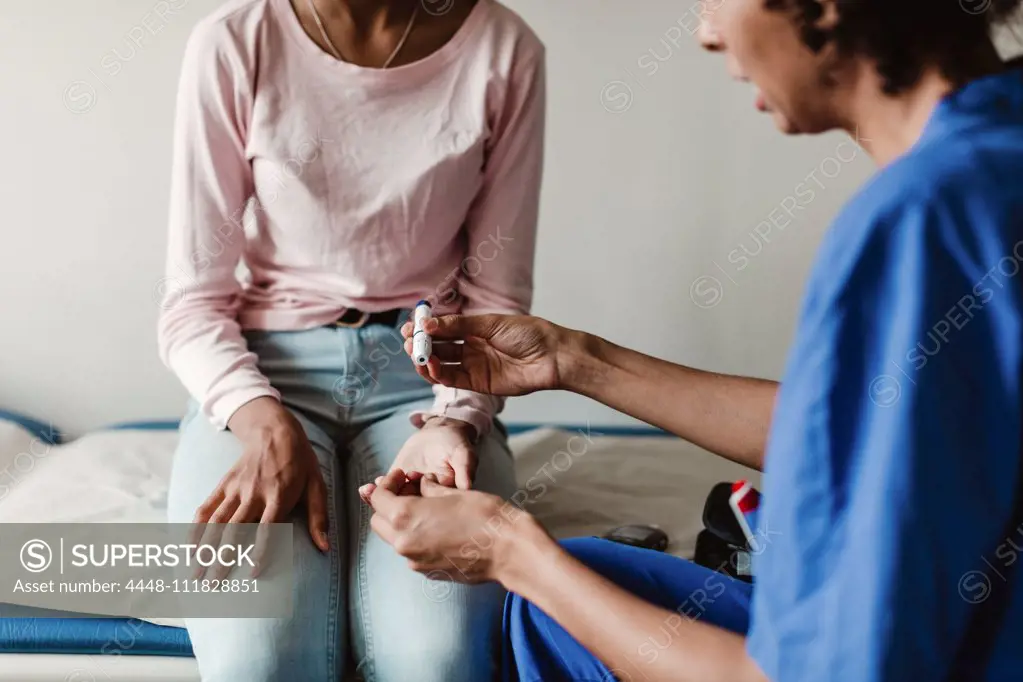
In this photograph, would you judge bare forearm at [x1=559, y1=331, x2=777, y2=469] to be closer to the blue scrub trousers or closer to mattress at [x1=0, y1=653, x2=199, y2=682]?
the blue scrub trousers

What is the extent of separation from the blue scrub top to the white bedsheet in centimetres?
69

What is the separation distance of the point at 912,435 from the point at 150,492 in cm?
107

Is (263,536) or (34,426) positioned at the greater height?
(263,536)

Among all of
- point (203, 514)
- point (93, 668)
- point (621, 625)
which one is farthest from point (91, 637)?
point (621, 625)

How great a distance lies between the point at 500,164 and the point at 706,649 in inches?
28.2

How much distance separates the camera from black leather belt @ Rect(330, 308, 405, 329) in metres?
1.16

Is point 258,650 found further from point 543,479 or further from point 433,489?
point 543,479

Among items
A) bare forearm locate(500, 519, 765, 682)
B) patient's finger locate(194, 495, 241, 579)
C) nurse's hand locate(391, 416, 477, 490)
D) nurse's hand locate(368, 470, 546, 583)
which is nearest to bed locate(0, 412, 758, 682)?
patient's finger locate(194, 495, 241, 579)

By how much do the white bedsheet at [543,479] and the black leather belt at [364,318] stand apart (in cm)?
30

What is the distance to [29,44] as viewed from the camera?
153 centimetres

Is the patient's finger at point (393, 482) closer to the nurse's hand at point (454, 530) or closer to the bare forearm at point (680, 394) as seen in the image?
the nurse's hand at point (454, 530)

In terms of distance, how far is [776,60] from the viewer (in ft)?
1.98

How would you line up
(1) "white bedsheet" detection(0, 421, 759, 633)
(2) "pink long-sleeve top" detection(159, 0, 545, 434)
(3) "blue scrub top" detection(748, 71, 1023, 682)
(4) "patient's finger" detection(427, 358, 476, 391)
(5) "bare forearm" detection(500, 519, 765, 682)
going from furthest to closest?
1. (1) "white bedsheet" detection(0, 421, 759, 633)
2. (2) "pink long-sleeve top" detection(159, 0, 545, 434)
3. (4) "patient's finger" detection(427, 358, 476, 391)
4. (5) "bare forearm" detection(500, 519, 765, 682)
5. (3) "blue scrub top" detection(748, 71, 1023, 682)

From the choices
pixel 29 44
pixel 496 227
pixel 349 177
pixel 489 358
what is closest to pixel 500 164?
pixel 496 227
